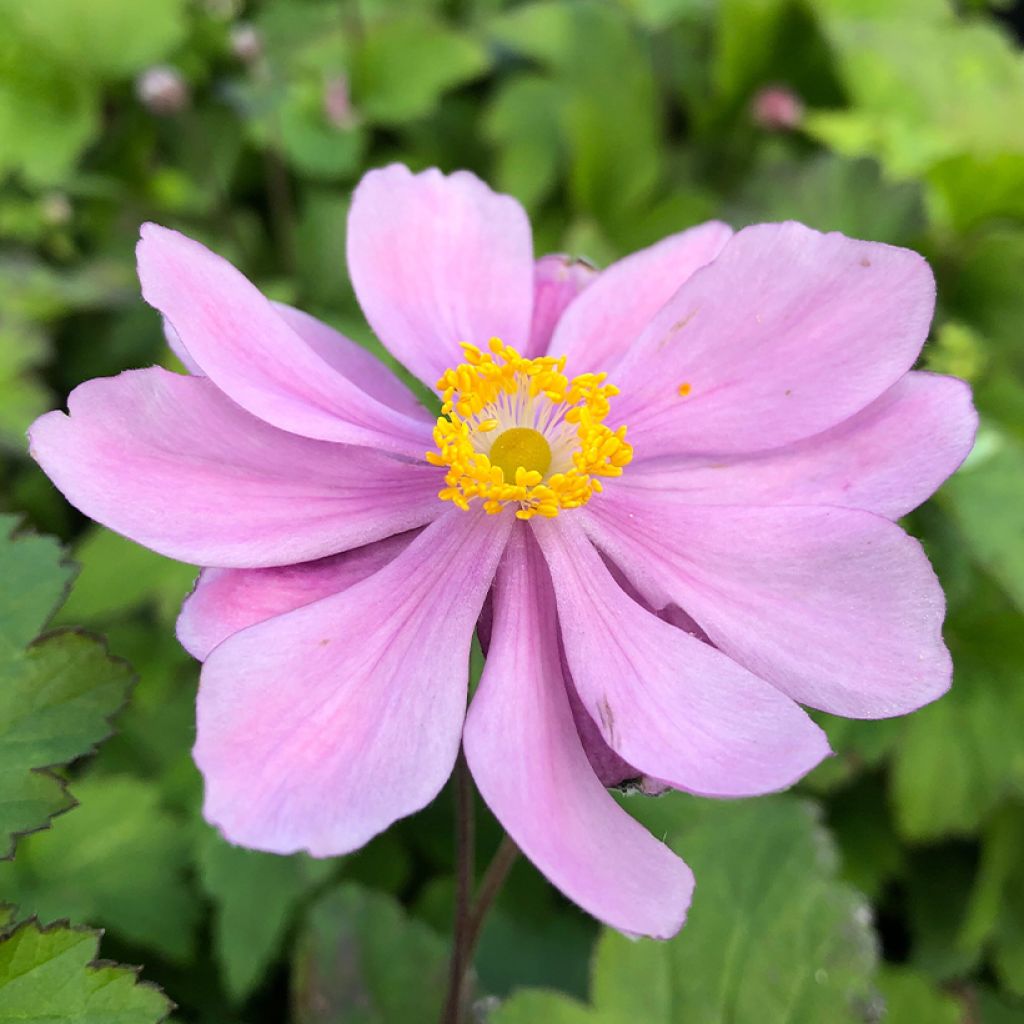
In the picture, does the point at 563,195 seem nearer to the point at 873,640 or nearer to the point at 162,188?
the point at 162,188

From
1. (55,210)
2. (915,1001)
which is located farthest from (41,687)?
(55,210)

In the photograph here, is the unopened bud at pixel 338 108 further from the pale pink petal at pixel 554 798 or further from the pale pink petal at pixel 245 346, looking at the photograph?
the pale pink petal at pixel 554 798

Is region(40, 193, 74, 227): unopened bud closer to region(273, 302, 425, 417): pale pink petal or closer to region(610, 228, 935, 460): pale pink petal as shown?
region(273, 302, 425, 417): pale pink petal

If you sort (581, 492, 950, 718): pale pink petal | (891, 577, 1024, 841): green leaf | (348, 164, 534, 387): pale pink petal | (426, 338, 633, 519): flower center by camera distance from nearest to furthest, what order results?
(581, 492, 950, 718): pale pink petal → (426, 338, 633, 519): flower center → (348, 164, 534, 387): pale pink petal → (891, 577, 1024, 841): green leaf

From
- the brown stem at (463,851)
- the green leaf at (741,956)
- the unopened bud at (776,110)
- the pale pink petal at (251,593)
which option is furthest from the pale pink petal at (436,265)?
the unopened bud at (776,110)

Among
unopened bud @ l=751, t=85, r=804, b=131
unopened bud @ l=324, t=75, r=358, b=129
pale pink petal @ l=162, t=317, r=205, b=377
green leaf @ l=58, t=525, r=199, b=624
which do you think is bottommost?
green leaf @ l=58, t=525, r=199, b=624

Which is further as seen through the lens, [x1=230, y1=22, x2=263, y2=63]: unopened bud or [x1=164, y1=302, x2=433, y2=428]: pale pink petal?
[x1=230, y1=22, x2=263, y2=63]: unopened bud

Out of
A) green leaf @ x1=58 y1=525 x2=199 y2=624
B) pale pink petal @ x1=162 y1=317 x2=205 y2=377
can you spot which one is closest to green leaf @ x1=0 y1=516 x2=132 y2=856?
pale pink petal @ x1=162 y1=317 x2=205 y2=377
